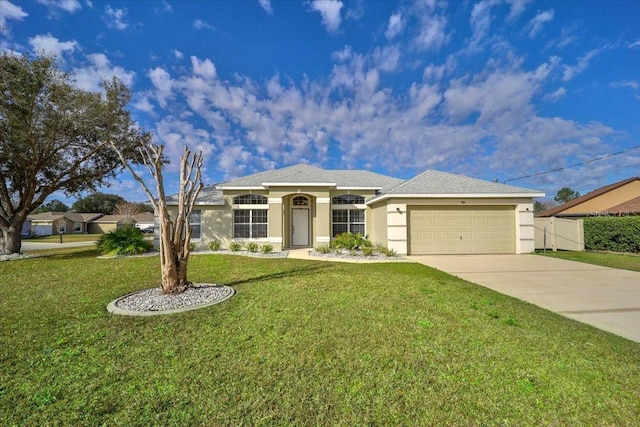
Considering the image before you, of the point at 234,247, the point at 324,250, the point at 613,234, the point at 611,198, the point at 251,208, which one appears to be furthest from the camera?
the point at 611,198

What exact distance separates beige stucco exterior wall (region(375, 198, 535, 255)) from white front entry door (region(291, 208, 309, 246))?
5003 millimetres

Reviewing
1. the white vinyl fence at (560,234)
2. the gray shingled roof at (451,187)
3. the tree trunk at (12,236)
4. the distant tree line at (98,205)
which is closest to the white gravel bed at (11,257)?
the tree trunk at (12,236)

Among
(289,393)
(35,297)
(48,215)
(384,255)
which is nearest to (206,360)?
(289,393)

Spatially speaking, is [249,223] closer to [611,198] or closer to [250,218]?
[250,218]

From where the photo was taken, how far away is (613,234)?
13281 mm

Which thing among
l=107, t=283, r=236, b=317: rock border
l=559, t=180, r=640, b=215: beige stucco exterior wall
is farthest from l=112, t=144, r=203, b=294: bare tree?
l=559, t=180, r=640, b=215: beige stucco exterior wall

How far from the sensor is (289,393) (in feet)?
9.20

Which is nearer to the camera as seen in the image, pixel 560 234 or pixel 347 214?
pixel 560 234

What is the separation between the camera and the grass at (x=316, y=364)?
2.55 m

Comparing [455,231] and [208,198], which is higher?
[208,198]

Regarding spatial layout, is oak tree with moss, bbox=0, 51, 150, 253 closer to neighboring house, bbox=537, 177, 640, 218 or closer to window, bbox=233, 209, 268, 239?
window, bbox=233, 209, 268, 239

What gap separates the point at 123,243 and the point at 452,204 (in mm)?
16178

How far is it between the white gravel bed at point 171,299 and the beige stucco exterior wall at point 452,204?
8166mm

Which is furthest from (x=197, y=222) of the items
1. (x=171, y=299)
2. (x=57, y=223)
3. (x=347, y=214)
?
(x=57, y=223)
